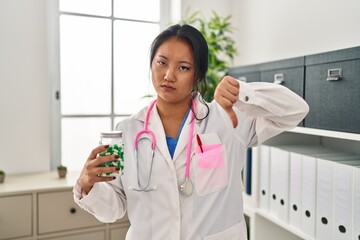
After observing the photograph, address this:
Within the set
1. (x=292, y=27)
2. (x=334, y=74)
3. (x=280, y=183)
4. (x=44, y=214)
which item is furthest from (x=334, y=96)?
→ (x=44, y=214)

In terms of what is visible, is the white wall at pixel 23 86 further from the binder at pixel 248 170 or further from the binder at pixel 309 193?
the binder at pixel 309 193

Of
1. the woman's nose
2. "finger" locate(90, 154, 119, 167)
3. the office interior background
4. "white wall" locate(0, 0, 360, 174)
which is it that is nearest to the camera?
"finger" locate(90, 154, 119, 167)

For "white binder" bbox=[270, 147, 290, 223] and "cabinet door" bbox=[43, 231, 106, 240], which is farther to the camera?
"cabinet door" bbox=[43, 231, 106, 240]

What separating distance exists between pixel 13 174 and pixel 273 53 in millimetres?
1941

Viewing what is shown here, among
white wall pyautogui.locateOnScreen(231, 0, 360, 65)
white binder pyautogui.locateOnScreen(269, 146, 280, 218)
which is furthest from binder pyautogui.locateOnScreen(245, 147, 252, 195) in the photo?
white wall pyautogui.locateOnScreen(231, 0, 360, 65)

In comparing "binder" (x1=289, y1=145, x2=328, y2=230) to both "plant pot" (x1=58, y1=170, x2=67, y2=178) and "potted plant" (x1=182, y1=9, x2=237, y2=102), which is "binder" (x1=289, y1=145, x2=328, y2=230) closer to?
"potted plant" (x1=182, y1=9, x2=237, y2=102)

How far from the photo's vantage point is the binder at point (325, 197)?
1312mm

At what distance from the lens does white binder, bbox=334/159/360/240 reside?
122cm

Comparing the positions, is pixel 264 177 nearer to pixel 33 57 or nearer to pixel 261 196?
pixel 261 196

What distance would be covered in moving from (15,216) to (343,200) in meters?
1.71

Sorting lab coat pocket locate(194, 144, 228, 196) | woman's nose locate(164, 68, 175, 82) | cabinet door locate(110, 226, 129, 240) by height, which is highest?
woman's nose locate(164, 68, 175, 82)

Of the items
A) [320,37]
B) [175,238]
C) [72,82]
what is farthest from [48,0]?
[175,238]

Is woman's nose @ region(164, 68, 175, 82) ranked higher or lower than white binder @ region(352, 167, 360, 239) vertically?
higher

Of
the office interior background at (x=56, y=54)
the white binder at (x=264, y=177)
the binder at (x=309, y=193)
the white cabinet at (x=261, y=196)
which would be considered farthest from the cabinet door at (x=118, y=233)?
the binder at (x=309, y=193)
